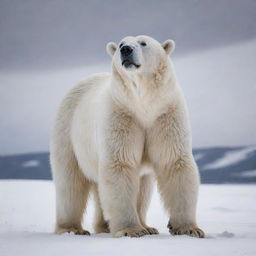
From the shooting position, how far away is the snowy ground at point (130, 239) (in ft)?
10.1

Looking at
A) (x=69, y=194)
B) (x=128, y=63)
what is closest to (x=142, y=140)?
(x=128, y=63)

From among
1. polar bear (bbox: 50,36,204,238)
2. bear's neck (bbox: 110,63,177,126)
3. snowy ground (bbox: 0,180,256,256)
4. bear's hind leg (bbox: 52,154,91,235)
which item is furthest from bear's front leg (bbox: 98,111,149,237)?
bear's hind leg (bbox: 52,154,91,235)

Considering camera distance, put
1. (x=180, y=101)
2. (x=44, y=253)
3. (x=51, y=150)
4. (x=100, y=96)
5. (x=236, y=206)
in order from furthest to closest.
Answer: (x=236, y=206)
(x=51, y=150)
(x=100, y=96)
(x=180, y=101)
(x=44, y=253)

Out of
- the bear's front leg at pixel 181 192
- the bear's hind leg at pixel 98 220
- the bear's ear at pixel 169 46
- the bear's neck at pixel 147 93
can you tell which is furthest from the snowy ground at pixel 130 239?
the bear's ear at pixel 169 46

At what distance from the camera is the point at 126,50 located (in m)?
4.02

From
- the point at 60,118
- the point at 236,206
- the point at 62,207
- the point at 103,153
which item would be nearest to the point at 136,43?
the point at 103,153

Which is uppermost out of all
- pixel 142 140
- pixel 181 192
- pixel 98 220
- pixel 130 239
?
pixel 142 140

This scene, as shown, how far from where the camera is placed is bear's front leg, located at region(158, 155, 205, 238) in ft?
13.4

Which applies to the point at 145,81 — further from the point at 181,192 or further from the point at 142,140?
the point at 181,192

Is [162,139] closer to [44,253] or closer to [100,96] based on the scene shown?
[100,96]

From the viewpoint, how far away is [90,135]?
468 cm

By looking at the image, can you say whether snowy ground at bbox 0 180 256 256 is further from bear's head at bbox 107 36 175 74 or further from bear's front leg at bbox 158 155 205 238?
bear's head at bbox 107 36 175 74

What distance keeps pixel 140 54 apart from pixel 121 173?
0.95 m

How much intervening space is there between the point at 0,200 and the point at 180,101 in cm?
478
